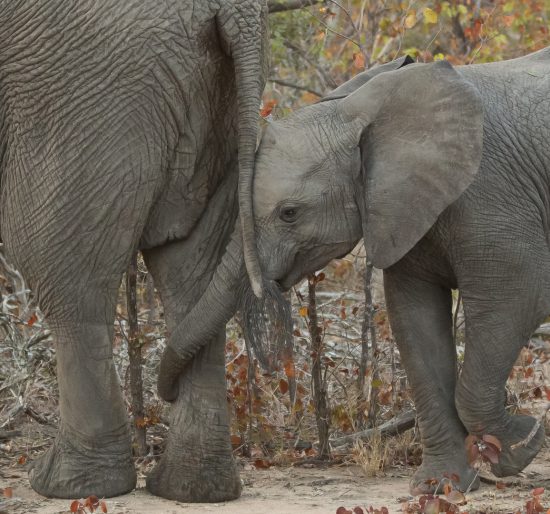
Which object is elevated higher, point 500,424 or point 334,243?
point 334,243

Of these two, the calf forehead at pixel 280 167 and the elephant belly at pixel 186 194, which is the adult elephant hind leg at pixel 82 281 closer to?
the elephant belly at pixel 186 194

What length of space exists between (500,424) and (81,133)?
1.77 m

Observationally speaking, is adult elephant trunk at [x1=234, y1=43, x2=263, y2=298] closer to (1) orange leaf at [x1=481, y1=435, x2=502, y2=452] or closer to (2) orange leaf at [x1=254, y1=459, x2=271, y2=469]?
(1) orange leaf at [x1=481, y1=435, x2=502, y2=452]

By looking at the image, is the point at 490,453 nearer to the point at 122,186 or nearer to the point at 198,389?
the point at 198,389

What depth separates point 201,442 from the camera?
4.78 metres

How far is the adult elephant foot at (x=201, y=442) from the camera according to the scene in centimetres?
477

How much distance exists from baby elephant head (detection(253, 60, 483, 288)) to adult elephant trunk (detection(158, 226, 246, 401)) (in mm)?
212

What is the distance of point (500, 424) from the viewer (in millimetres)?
4664

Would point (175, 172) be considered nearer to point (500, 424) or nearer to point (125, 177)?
point (125, 177)

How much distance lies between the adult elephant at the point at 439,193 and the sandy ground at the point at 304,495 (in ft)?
0.94

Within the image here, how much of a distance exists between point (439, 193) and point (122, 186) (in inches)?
41.4

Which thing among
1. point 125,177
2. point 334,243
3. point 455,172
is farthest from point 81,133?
point 455,172

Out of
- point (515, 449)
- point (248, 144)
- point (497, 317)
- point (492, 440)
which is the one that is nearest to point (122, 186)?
point (248, 144)

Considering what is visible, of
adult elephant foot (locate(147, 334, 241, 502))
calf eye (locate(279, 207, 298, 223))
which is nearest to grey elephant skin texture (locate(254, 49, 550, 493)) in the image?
calf eye (locate(279, 207, 298, 223))
